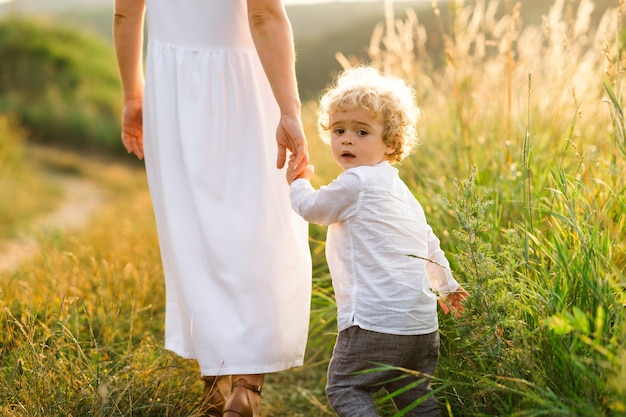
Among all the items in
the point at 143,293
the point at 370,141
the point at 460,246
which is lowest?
the point at 143,293

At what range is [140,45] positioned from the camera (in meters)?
2.38

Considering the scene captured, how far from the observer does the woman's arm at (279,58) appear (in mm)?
1998

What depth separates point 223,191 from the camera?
2.14m

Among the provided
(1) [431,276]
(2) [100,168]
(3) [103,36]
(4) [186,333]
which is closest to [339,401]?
(1) [431,276]

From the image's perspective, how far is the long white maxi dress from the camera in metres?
2.12

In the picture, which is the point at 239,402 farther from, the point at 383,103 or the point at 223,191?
the point at 383,103

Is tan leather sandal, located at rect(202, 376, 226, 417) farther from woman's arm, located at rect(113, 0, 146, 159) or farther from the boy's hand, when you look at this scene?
woman's arm, located at rect(113, 0, 146, 159)

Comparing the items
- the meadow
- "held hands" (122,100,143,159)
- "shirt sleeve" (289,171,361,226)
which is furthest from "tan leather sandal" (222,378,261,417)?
"held hands" (122,100,143,159)

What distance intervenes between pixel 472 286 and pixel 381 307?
23 cm

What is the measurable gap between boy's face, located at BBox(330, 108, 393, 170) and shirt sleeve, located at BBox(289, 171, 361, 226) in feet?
0.25

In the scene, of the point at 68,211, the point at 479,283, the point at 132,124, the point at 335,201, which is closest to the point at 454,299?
the point at 479,283

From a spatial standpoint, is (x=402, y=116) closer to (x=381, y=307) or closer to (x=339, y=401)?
(x=381, y=307)

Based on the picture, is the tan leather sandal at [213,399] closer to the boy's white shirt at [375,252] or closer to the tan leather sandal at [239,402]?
the tan leather sandal at [239,402]

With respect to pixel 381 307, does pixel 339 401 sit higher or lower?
lower
